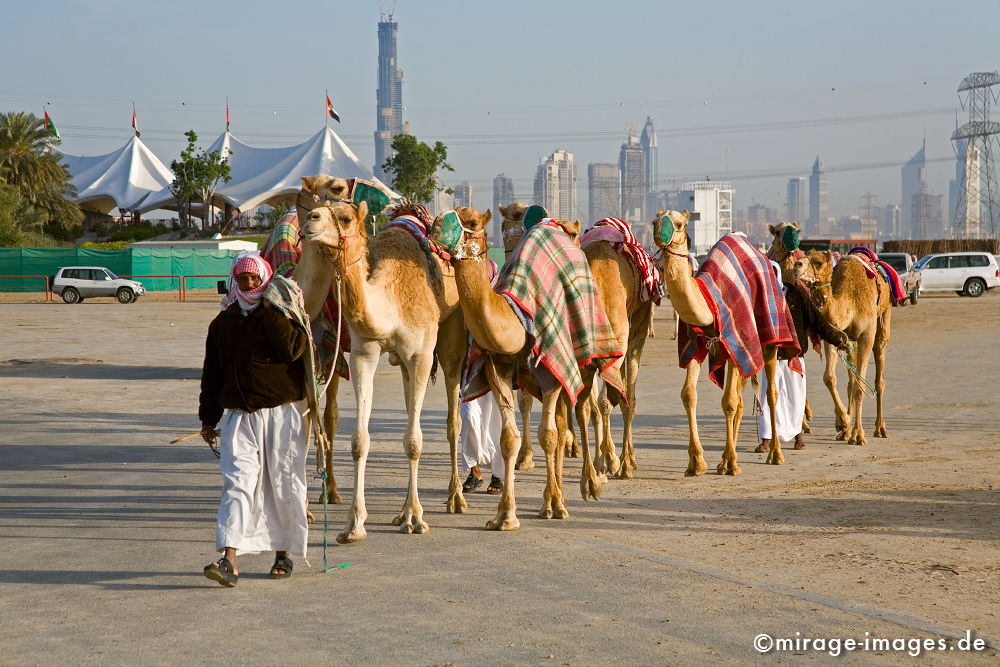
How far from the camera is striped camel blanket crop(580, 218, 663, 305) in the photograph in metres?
10.4

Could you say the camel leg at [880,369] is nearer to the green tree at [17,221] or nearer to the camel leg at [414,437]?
the camel leg at [414,437]

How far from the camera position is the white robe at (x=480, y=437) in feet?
31.3

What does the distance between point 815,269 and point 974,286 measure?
1398 inches

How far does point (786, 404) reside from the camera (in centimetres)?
1178

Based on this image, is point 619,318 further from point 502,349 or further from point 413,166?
point 413,166

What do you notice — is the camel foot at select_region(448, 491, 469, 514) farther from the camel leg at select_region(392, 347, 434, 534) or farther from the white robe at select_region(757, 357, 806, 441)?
the white robe at select_region(757, 357, 806, 441)

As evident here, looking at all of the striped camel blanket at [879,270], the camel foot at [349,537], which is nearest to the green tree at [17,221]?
Result: the striped camel blanket at [879,270]

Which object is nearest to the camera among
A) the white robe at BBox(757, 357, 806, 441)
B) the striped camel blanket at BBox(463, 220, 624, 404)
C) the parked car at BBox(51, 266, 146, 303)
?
the striped camel blanket at BBox(463, 220, 624, 404)

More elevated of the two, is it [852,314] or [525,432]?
[852,314]

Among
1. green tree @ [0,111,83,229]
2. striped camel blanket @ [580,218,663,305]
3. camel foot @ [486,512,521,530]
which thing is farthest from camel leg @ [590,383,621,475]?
green tree @ [0,111,83,229]

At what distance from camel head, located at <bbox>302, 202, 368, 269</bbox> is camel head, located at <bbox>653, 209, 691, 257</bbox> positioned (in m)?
3.06

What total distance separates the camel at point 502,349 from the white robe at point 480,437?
32.9 inches

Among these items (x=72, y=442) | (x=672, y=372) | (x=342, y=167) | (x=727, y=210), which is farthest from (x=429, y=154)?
(x=727, y=210)

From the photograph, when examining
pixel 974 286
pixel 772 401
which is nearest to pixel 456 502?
pixel 772 401
